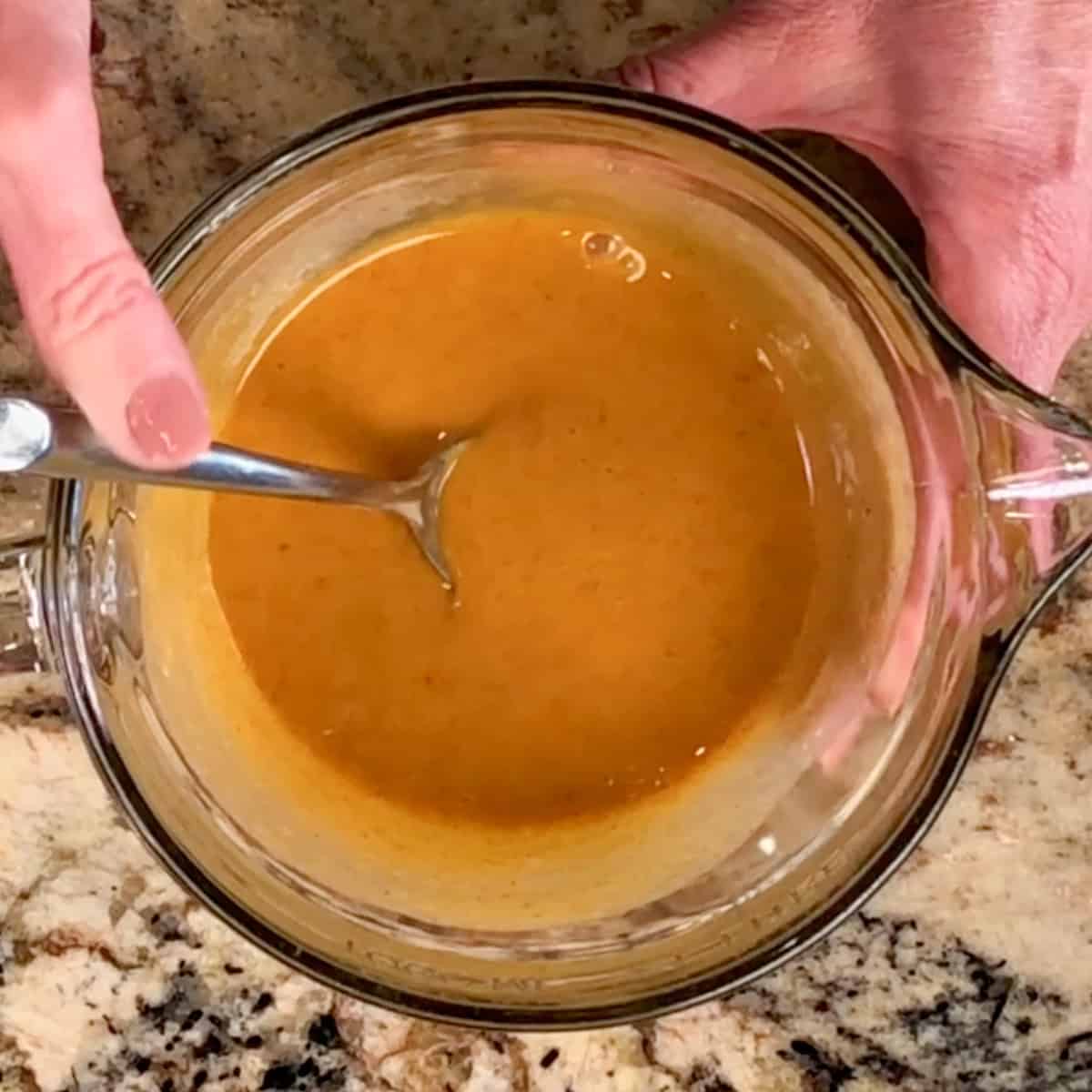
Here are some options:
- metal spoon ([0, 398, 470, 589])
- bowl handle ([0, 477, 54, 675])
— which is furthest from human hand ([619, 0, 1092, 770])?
bowl handle ([0, 477, 54, 675])

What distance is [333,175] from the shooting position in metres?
0.84

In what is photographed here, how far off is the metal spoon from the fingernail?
0.04ft

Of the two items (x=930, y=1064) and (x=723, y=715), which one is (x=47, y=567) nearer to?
(x=723, y=715)

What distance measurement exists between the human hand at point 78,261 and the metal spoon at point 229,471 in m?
0.01

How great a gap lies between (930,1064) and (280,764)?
1.19ft

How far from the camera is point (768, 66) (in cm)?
89

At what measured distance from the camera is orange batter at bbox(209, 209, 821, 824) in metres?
0.88

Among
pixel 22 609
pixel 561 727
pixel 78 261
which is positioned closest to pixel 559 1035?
pixel 561 727

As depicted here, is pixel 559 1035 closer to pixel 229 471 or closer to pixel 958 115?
pixel 229 471

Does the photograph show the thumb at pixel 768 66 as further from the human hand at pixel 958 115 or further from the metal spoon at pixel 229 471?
the metal spoon at pixel 229 471

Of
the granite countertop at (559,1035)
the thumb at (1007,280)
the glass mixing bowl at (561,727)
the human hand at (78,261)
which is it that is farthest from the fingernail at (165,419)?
the thumb at (1007,280)

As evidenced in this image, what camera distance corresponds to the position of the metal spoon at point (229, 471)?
651mm

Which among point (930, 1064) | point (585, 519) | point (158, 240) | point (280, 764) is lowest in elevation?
point (930, 1064)

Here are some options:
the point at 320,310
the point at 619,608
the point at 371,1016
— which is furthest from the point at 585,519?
the point at 371,1016
